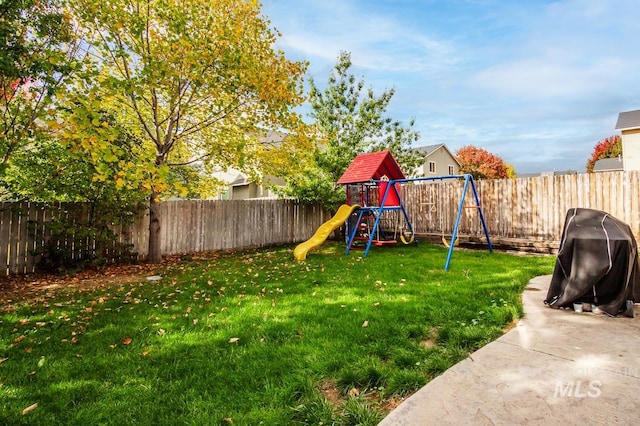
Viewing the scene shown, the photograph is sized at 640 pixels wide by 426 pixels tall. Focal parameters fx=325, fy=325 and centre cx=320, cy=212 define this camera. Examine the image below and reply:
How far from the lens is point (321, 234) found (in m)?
9.20

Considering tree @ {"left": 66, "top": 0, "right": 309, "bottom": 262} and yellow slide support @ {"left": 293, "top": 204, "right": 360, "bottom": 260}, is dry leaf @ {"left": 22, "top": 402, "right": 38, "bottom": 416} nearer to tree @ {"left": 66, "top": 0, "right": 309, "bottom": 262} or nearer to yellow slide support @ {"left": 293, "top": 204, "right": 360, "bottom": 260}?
tree @ {"left": 66, "top": 0, "right": 309, "bottom": 262}

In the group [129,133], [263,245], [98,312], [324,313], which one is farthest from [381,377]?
[263,245]

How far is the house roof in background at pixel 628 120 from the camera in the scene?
56.6ft

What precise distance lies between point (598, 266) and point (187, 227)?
9297 mm

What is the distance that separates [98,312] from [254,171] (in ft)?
19.6

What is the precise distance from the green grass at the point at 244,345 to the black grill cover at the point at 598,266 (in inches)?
25.9

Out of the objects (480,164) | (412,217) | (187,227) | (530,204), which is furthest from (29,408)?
(480,164)

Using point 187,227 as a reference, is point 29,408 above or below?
below

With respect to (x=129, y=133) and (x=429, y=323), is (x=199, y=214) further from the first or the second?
(x=429, y=323)

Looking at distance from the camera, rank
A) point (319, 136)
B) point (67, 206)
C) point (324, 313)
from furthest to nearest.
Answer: point (319, 136) → point (67, 206) → point (324, 313)

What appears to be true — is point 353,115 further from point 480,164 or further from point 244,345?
point 480,164

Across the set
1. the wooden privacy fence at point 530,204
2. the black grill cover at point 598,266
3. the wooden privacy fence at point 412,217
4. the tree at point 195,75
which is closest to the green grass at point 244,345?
the black grill cover at point 598,266

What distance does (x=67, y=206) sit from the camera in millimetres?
7340

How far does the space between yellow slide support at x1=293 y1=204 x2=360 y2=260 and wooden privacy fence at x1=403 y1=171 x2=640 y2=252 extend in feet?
8.42
